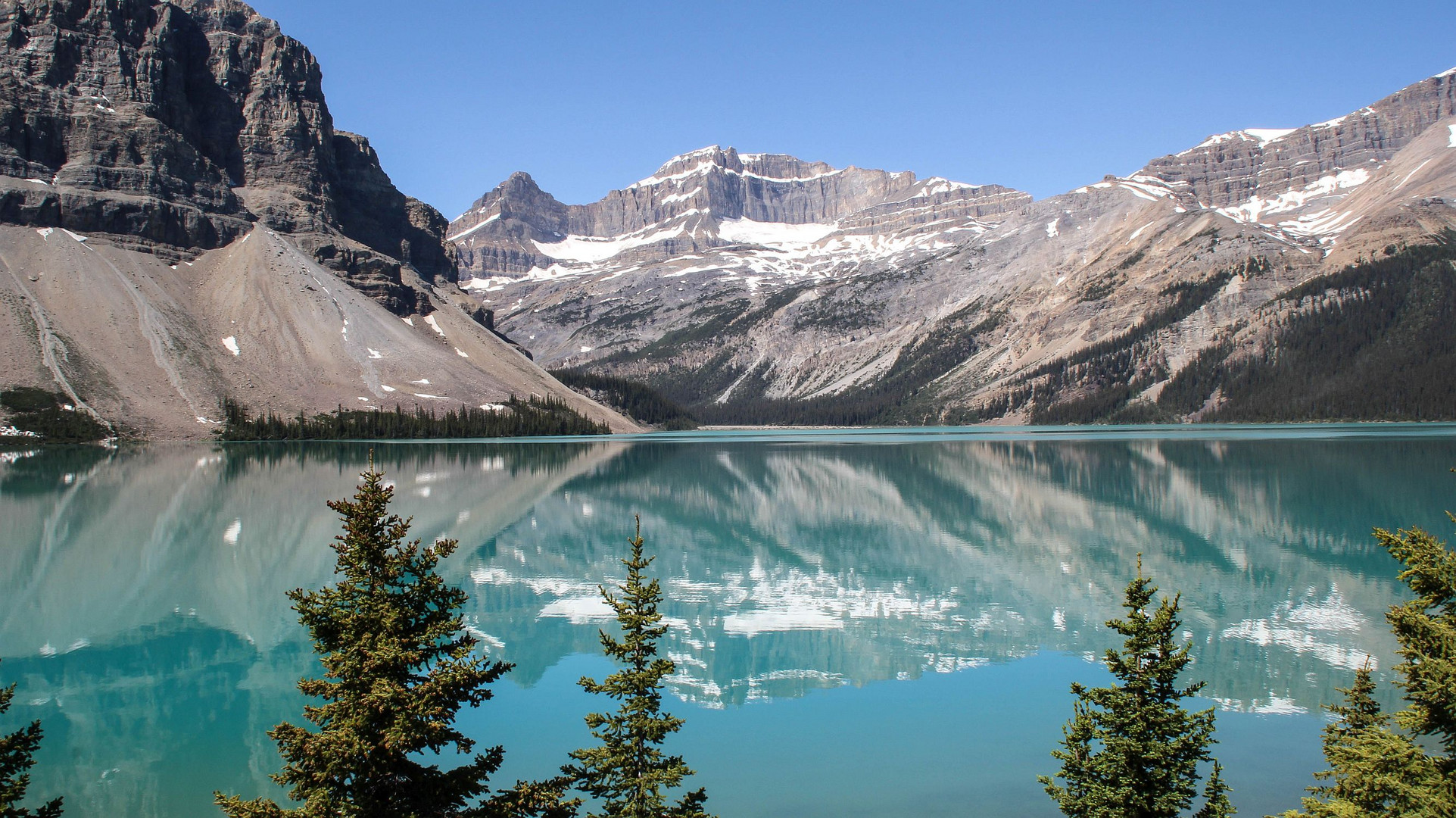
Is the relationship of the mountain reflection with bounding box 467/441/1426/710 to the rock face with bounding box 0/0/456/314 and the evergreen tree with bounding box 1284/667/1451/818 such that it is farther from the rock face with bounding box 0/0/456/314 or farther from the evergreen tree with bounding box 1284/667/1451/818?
the rock face with bounding box 0/0/456/314

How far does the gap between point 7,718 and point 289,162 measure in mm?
191149

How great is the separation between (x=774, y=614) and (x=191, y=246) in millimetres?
159897

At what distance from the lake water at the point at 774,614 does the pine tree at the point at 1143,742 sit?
17.1 feet

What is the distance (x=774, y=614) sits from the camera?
28.7 m

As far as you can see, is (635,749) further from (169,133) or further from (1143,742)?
(169,133)

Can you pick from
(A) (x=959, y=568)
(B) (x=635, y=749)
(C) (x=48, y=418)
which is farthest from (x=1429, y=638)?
(C) (x=48, y=418)

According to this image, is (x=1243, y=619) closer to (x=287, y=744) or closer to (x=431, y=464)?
(x=287, y=744)

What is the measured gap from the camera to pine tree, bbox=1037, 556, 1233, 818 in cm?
1032

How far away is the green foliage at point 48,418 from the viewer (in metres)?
105

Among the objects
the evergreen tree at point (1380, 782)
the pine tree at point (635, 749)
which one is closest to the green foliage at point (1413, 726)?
the evergreen tree at point (1380, 782)

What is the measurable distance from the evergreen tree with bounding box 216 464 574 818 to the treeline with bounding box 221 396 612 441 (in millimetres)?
124930

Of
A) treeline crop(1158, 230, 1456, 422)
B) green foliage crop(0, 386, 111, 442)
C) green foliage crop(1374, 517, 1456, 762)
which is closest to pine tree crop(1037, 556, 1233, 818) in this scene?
green foliage crop(1374, 517, 1456, 762)

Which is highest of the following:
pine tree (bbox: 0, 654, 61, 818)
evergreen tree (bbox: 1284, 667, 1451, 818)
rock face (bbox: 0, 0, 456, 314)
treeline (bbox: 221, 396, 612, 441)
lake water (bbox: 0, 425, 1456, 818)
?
rock face (bbox: 0, 0, 456, 314)

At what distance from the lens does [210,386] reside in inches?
4970
